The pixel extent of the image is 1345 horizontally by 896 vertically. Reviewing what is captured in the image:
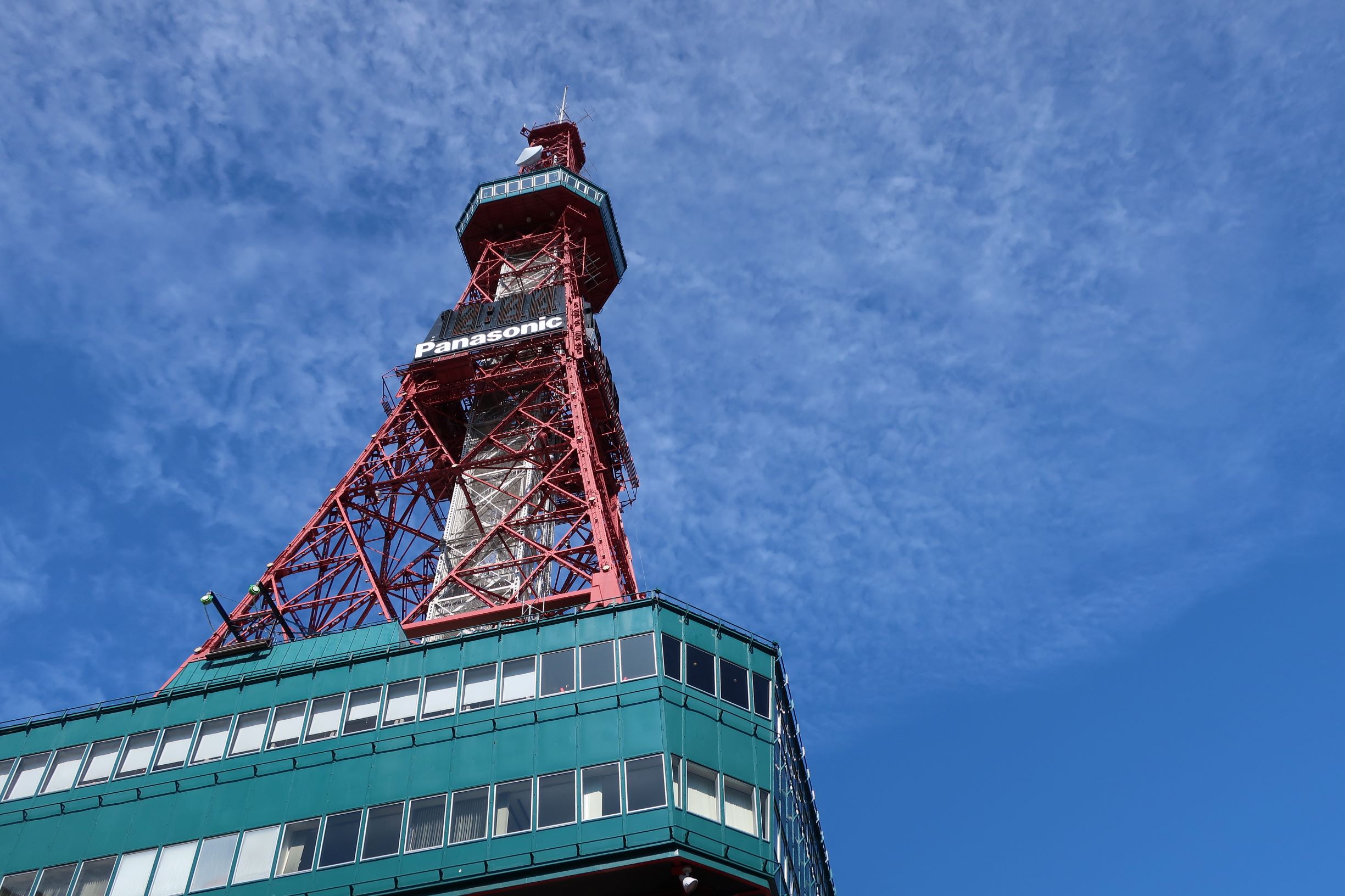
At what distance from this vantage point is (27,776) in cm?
4250

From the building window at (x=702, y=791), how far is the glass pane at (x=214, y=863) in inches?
529

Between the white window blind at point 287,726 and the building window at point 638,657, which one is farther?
the white window blind at point 287,726

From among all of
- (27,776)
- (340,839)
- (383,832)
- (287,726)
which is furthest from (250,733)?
(27,776)

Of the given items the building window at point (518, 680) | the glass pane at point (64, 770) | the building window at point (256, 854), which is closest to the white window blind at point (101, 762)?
the glass pane at point (64, 770)

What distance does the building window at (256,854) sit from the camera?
122 feet

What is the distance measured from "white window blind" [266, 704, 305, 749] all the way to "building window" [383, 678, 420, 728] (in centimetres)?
290

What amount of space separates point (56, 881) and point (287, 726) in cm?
776

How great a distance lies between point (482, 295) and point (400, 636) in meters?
38.5

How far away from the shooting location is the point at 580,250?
279ft

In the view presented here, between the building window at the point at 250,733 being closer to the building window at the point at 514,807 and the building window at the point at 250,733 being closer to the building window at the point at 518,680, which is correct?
the building window at the point at 518,680

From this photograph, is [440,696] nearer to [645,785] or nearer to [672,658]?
[672,658]

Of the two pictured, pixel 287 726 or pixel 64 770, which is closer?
pixel 287 726

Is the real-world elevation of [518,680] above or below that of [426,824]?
above

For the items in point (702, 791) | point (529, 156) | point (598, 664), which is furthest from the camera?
point (529, 156)
